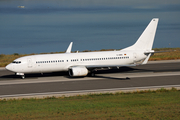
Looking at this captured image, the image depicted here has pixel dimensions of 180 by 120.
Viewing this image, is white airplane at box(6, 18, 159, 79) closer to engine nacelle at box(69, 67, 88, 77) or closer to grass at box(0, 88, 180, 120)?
engine nacelle at box(69, 67, 88, 77)

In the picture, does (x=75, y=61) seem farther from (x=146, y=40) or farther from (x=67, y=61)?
(x=146, y=40)

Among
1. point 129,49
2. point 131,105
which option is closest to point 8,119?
point 131,105

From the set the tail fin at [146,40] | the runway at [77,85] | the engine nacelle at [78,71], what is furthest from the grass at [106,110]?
the tail fin at [146,40]

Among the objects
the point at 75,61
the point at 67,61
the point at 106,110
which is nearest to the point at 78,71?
the point at 75,61

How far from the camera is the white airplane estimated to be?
36.7 metres

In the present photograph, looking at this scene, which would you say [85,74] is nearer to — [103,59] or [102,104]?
[103,59]

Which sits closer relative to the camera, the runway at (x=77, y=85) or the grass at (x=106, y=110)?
the grass at (x=106, y=110)

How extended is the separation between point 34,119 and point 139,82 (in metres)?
19.5

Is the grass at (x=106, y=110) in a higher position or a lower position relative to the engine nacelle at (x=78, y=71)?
lower

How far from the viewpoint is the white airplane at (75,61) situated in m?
36.7

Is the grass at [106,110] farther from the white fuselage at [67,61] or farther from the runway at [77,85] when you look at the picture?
the white fuselage at [67,61]

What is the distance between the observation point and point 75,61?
125ft

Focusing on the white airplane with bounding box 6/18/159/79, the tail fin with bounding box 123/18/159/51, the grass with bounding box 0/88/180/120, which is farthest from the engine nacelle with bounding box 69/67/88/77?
the grass with bounding box 0/88/180/120

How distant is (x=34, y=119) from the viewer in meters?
15.4
